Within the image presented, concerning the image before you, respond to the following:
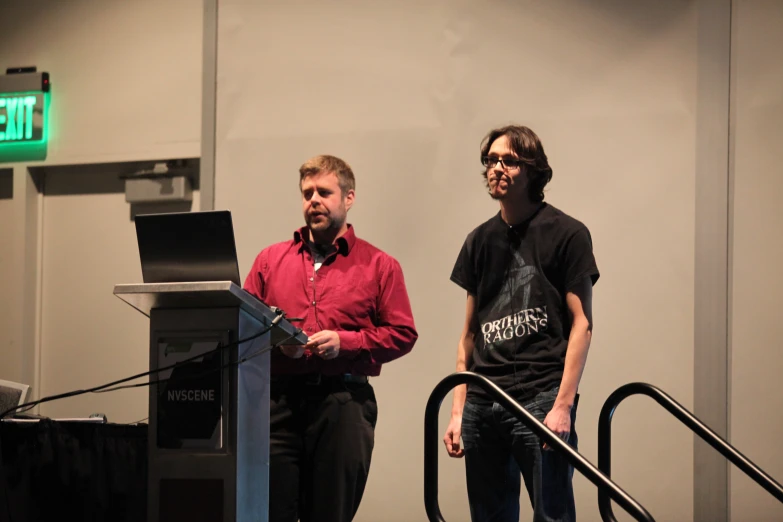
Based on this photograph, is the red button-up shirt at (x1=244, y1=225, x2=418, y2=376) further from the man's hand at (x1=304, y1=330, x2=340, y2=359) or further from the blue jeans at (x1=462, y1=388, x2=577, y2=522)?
the blue jeans at (x1=462, y1=388, x2=577, y2=522)

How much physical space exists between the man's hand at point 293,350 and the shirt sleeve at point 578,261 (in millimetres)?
843

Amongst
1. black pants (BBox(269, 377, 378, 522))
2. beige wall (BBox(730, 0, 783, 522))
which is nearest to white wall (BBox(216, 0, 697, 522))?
beige wall (BBox(730, 0, 783, 522))

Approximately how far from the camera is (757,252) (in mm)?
4242

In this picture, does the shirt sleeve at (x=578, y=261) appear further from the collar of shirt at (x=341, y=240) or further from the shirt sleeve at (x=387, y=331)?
the collar of shirt at (x=341, y=240)

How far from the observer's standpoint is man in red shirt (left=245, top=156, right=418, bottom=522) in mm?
2777

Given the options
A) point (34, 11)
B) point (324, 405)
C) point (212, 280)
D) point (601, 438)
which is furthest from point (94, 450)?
point (34, 11)

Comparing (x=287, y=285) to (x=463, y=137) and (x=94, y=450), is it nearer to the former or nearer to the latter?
(x=94, y=450)

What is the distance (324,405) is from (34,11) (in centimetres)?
444

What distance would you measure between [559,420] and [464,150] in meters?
2.40

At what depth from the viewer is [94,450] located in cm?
278

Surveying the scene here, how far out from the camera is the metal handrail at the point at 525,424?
221 centimetres

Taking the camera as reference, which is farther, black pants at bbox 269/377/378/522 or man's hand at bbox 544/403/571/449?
black pants at bbox 269/377/378/522

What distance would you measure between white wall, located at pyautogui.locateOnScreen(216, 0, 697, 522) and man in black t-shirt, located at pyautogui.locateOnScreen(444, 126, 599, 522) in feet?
5.70

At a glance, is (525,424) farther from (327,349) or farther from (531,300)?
(327,349)
